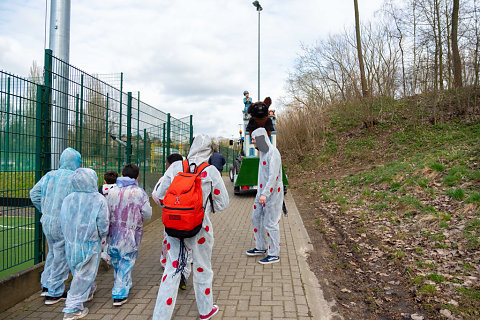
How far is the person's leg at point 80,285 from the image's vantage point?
129 inches

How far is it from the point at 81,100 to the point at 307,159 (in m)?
15.1

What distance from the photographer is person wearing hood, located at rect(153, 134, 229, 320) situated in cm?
297

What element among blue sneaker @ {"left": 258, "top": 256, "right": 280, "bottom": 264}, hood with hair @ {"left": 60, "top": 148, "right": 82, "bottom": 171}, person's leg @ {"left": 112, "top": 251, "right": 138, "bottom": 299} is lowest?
blue sneaker @ {"left": 258, "top": 256, "right": 280, "bottom": 264}

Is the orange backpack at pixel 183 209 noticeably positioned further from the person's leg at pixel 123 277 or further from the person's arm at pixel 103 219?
the person's leg at pixel 123 277

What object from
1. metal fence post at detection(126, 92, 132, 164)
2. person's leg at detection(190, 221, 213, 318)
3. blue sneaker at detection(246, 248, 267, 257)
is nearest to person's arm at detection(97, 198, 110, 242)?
person's leg at detection(190, 221, 213, 318)

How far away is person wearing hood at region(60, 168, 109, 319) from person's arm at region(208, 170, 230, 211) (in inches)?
46.7

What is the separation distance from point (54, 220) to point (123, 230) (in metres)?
0.71

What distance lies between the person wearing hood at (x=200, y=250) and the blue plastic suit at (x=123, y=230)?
498mm

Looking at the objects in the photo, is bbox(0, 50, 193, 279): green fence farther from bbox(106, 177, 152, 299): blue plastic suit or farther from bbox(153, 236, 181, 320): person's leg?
bbox(153, 236, 181, 320): person's leg

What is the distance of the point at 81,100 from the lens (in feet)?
15.9

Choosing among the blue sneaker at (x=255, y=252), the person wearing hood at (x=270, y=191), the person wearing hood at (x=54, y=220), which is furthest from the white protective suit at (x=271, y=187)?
the person wearing hood at (x=54, y=220)

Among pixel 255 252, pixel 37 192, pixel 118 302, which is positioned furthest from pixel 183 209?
pixel 255 252

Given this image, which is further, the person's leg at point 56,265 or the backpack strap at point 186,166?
the person's leg at point 56,265

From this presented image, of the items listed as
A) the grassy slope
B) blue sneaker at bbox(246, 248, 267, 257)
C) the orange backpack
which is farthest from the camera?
blue sneaker at bbox(246, 248, 267, 257)
